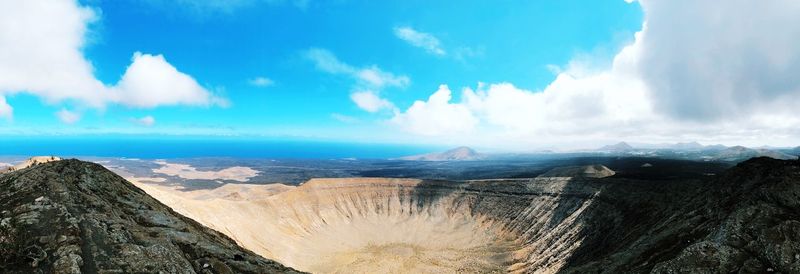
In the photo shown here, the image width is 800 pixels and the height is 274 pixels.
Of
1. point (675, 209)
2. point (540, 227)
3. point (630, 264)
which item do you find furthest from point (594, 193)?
point (630, 264)

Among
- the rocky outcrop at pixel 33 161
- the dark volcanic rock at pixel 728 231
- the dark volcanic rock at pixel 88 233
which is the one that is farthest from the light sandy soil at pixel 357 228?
the dark volcanic rock at pixel 88 233

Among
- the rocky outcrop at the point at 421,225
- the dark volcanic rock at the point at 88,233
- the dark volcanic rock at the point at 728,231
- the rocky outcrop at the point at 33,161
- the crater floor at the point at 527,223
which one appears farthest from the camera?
the rocky outcrop at the point at 33,161

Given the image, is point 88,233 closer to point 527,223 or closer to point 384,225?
point 527,223

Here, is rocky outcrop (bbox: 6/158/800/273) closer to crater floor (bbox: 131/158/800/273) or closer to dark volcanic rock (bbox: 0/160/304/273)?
dark volcanic rock (bbox: 0/160/304/273)

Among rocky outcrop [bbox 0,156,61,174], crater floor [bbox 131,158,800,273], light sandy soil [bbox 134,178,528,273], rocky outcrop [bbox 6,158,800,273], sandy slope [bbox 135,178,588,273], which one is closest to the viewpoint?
rocky outcrop [bbox 6,158,800,273]

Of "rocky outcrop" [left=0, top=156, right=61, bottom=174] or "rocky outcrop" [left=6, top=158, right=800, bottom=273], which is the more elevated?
"rocky outcrop" [left=0, top=156, right=61, bottom=174]

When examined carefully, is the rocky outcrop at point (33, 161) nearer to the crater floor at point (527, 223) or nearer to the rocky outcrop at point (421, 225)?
the rocky outcrop at point (421, 225)

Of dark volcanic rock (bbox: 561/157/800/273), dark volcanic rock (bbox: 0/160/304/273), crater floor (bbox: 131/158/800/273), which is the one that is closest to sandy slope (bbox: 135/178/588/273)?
crater floor (bbox: 131/158/800/273)

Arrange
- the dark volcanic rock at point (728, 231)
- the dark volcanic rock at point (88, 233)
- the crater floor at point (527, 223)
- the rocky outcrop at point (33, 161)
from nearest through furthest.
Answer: the dark volcanic rock at point (88, 233)
the dark volcanic rock at point (728, 231)
the crater floor at point (527, 223)
the rocky outcrop at point (33, 161)

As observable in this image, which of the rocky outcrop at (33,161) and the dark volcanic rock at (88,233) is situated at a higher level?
the rocky outcrop at (33,161)
